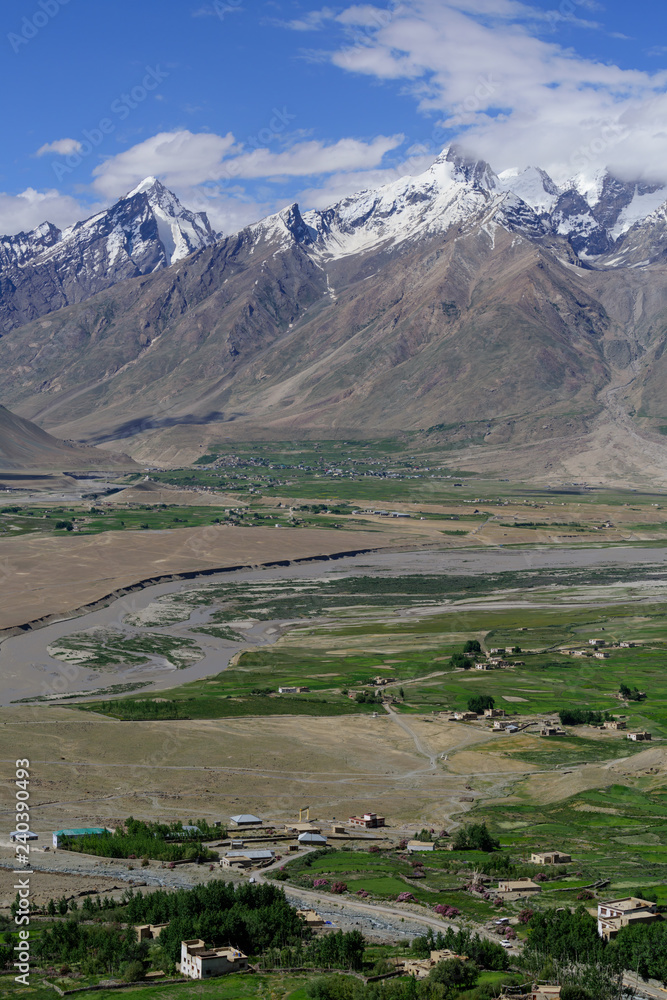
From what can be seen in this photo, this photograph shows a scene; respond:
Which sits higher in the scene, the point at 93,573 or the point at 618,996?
the point at 93,573

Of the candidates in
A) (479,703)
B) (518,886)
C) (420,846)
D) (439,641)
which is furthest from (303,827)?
(439,641)

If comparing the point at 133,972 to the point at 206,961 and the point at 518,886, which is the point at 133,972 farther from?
the point at 518,886

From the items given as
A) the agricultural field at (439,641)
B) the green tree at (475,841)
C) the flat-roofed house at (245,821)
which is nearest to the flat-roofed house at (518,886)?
the green tree at (475,841)

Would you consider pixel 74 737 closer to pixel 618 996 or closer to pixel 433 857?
pixel 433 857

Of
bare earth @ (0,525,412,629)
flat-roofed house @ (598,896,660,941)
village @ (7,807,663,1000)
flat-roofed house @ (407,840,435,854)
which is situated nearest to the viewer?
village @ (7,807,663,1000)

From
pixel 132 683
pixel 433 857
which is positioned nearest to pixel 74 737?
pixel 132 683

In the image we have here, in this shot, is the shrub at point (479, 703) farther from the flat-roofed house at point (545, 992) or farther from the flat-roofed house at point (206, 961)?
the flat-roofed house at point (545, 992)

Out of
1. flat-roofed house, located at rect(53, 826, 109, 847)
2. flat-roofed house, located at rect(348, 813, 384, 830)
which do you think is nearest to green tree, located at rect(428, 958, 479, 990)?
flat-roofed house, located at rect(348, 813, 384, 830)

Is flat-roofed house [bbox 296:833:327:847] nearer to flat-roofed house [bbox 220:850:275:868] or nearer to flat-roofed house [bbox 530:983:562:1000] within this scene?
flat-roofed house [bbox 220:850:275:868]
